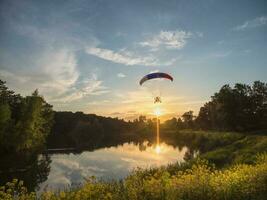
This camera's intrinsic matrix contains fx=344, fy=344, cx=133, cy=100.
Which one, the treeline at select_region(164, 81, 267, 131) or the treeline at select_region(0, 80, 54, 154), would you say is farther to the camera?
the treeline at select_region(164, 81, 267, 131)

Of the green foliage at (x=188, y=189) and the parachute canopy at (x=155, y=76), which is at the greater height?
the parachute canopy at (x=155, y=76)

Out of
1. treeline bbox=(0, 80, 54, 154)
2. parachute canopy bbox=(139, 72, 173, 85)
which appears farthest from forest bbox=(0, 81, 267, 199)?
parachute canopy bbox=(139, 72, 173, 85)

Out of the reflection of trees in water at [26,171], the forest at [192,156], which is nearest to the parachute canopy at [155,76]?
the forest at [192,156]

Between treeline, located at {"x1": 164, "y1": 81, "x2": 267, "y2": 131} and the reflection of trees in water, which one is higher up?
treeline, located at {"x1": 164, "y1": 81, "x2": 267, "y2": 131}

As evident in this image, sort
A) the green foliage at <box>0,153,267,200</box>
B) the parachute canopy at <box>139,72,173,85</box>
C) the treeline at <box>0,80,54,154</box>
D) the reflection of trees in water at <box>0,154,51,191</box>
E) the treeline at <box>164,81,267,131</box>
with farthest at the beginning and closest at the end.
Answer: the treeline at <box>164,81,267,131</box>
the treeline at <box>0,80,54,154</box>
the reflection of trees in water at <box>0,154,51,191</box>
the parachute canopy at <box>139,72,173,85</box>
the green foliage at <box>0,153,267,200</box>

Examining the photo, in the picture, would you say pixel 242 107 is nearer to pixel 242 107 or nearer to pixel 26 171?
pixel 242 107

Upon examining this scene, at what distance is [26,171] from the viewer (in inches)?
1844

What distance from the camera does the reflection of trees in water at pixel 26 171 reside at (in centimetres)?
3949

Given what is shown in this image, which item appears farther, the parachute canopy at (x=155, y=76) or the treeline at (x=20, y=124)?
the treeline at (x=20, y=124)

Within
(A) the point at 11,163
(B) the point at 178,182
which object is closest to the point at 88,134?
(A) the point at 11,163

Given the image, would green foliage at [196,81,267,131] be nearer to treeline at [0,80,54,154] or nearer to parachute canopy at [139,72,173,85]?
treeline at [0,80,54,154]

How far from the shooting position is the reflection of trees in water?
1555 inches

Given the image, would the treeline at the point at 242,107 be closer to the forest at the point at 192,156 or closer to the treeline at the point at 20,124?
the forest at the point at 192,156

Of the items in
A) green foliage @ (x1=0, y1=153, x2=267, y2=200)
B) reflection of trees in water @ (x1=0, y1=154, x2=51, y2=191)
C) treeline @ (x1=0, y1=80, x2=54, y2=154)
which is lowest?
reflection of trees in water @ (x1=0, y1=154, x2=51, y2=191)
